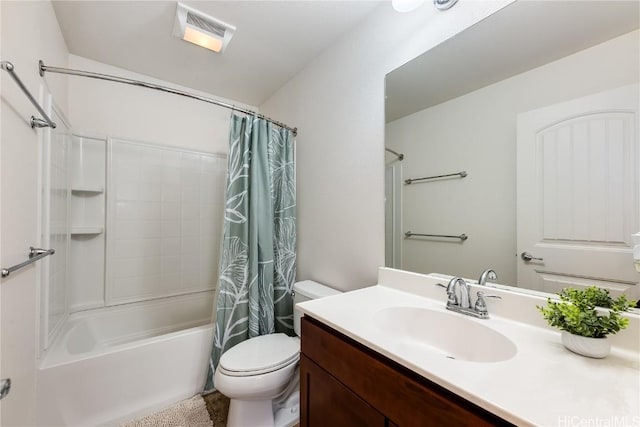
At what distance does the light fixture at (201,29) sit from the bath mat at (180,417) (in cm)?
226

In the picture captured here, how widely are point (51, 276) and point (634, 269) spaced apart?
8.18 ft

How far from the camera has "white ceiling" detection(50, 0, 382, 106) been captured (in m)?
1.40

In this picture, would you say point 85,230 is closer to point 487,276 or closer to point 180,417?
point 180,417

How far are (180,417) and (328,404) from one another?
44.3 inches

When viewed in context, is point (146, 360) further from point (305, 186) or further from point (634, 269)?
point (634, 269)

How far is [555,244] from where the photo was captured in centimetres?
86

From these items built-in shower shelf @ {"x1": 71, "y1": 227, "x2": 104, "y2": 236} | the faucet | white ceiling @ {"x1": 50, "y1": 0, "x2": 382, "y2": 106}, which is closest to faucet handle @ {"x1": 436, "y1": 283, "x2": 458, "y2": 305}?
the faucet

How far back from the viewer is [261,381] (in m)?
1.22

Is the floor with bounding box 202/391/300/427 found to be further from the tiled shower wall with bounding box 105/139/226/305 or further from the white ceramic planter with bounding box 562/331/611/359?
the white ceramic planter with bounding box 562/331/611/359

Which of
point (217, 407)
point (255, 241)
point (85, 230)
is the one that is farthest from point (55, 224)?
point (217, 407)

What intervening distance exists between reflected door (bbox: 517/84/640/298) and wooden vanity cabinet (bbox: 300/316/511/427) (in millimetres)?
598

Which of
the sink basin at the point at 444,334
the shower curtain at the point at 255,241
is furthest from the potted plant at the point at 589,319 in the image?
the shower curtain at the point at 255,241

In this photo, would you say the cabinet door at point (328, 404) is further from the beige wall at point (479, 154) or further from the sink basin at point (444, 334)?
the beige wall at point (479, 154)

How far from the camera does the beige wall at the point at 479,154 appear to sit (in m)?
0.79
